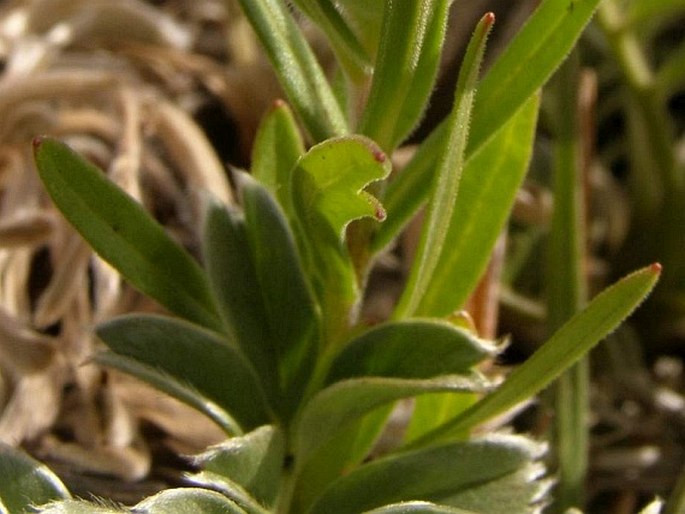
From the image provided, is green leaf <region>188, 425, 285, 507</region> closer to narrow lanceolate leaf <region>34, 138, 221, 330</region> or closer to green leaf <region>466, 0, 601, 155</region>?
narrow lanceolate leaf <region>34, 138, 221, 330</region>

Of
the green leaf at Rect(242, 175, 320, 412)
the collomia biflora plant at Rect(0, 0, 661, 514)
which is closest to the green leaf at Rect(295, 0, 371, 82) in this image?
the collomia biflora plant at Rect(0, 0, 661, 514)

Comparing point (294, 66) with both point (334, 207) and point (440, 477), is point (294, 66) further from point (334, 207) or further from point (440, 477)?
point (440, 477)

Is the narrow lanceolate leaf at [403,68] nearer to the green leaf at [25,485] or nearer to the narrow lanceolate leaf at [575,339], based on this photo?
the narrow lanceolate leaf at [575,339]

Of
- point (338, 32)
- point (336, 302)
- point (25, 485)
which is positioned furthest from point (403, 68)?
point (25, 485)

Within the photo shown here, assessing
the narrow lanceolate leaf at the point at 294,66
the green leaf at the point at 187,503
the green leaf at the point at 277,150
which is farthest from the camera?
the green leaf at the point at 277,150

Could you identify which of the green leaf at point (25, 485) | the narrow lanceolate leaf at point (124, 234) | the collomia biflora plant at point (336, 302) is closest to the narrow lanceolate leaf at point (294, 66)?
the collomia biflora plant at point (336, 302)

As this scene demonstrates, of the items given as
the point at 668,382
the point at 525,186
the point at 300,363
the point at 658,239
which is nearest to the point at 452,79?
the point at 525,186
